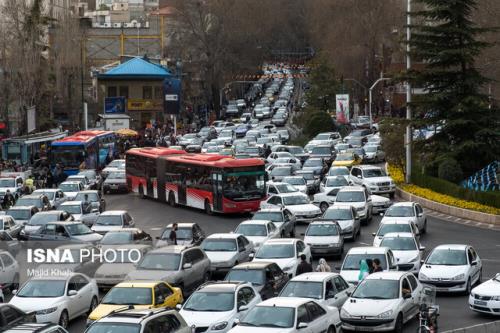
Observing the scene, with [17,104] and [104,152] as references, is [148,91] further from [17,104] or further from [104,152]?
[104,152]

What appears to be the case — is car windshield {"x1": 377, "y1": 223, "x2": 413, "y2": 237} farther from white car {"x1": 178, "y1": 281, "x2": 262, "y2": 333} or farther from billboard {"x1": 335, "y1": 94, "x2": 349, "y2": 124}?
billboard {"x1": 335, "y1": 94, "x2": 349, "y2": 124}

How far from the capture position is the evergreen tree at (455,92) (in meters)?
52.2

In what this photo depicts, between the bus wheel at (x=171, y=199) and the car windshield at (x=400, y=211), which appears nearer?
the car windshield at (x=400, y=211)

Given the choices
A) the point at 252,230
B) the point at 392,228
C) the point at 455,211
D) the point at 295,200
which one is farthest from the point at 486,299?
the point at 455,211

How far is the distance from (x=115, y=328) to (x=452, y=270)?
39.1ft

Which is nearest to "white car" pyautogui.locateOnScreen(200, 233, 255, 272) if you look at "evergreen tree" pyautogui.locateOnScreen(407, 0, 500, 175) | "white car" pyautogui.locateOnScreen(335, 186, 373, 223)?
"white car" pyautogui.locateOnScreen(335, 186, 373, 223)

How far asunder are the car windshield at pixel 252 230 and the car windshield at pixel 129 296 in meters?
11.0

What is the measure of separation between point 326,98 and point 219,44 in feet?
69.8

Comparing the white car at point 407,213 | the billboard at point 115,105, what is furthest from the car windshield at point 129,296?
the billboard at point 115,105

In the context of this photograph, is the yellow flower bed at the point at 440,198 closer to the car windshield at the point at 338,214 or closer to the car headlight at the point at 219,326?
the car windshield at the point at 338,214

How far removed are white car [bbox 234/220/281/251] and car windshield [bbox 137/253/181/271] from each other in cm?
625

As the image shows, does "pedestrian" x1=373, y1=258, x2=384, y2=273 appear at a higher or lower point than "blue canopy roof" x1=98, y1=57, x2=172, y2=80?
lower

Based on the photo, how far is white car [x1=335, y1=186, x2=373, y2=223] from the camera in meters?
41.8

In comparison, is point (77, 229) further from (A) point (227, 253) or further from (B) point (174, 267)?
(B) point (174, 267)
